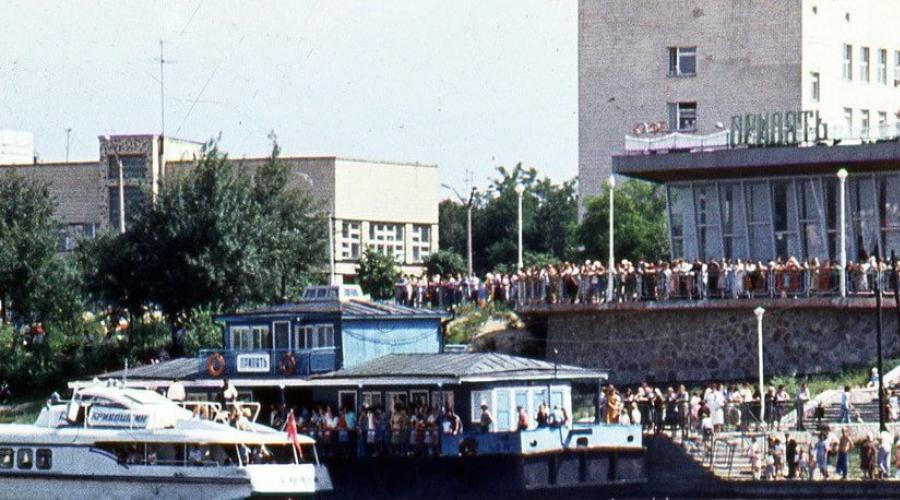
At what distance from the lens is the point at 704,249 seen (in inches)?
2709

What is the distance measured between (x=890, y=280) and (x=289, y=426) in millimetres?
15582

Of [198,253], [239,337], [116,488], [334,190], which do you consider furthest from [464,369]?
[334,190]

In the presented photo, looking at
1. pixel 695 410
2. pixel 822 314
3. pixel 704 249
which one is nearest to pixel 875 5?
pixel 704 249

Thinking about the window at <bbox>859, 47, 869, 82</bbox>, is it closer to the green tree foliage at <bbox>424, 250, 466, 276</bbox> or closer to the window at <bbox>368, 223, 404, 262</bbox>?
the green tree foliage at <bbox>424, 250, 466, 276</bbox>

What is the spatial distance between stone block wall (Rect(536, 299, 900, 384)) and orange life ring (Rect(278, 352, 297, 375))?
9.13 metres

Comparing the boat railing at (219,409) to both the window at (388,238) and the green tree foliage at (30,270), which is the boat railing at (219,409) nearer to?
the green tree foliage at (30,270)

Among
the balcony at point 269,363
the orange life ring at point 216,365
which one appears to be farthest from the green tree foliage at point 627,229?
the orange life ring at point 216,365

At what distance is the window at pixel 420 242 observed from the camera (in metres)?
109

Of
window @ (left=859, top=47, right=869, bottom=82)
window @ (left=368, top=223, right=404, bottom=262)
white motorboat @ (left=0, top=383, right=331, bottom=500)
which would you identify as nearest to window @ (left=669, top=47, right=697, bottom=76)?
window @ (left=859, top=47, right=869, bottom=82)

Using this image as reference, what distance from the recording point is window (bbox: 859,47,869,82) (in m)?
82.4

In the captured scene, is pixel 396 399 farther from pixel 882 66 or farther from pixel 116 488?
pixel 882 66

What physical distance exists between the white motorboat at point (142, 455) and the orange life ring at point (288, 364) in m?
4.17

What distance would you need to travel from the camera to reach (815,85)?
270ft

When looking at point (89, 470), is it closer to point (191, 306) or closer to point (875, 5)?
point (191, 306)
